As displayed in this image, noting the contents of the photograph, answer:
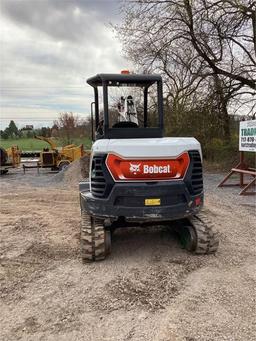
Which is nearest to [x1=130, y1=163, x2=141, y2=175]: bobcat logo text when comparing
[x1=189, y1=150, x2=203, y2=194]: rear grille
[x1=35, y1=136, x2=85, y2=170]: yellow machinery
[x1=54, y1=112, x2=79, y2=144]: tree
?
[x1=189, y1=150, x2=203, y2=194]: rear grille

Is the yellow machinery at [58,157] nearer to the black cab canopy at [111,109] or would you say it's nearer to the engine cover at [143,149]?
the black cab canopy at [111,109]

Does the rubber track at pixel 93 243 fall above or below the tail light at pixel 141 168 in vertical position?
below

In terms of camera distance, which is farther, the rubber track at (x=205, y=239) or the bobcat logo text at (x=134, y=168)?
the rubber track at (x=205, y=239)

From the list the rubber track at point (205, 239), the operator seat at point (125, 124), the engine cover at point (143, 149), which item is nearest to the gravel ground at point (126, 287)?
the rubber track at point (205, 239)

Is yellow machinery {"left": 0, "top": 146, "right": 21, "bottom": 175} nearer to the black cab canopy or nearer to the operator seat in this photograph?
the black cab canopy

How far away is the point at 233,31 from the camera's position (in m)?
15.0

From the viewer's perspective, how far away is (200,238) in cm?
504

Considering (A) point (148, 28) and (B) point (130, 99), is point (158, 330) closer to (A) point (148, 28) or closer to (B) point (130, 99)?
(B) point (130, 99)

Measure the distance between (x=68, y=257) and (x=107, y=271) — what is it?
0.72m

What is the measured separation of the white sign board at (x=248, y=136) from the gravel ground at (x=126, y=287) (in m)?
4.11

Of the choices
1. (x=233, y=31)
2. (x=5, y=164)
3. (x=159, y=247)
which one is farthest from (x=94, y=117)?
(x=5, y=164)

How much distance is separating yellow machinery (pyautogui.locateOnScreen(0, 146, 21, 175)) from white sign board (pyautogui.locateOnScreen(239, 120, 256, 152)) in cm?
1123

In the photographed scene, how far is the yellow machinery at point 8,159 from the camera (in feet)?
59.9

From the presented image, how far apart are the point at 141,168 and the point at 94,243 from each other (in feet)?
3.51
